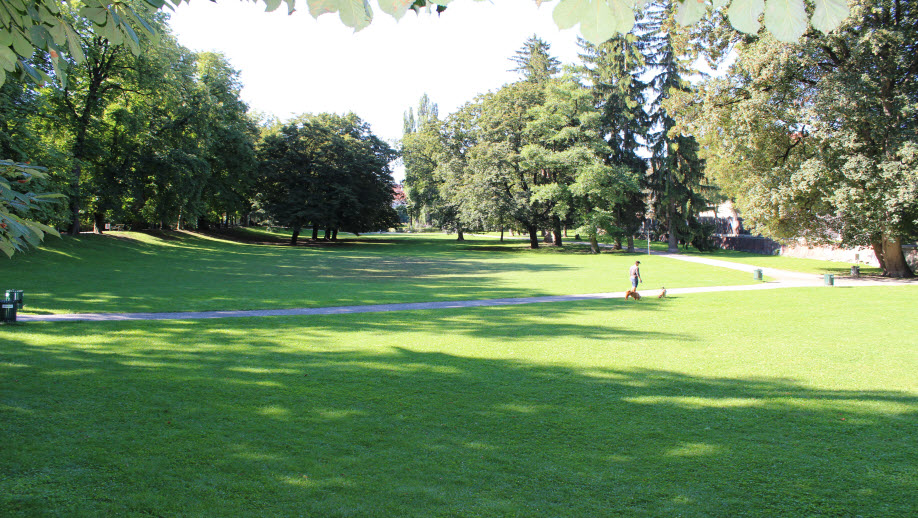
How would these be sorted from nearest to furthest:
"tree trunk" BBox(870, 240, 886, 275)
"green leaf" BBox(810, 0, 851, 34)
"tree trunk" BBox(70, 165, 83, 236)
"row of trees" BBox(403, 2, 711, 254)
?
1. "green leaf" BBox(810, 0, 851, 34)
2. "tree trunk" BBox(870, 240, 886, 275)
3. "tree trunk" BBox(70, 165, 83, 236)
4. "row of trees" BBox(403, 2, 711, 254)

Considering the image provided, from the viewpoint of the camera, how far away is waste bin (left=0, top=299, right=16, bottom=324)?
1195cm

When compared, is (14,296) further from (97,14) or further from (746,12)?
(746,12)

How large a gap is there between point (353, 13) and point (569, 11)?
1137 mm

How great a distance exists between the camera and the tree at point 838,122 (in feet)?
73.4

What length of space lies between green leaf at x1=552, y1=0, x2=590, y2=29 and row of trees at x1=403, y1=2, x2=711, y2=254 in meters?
42.7

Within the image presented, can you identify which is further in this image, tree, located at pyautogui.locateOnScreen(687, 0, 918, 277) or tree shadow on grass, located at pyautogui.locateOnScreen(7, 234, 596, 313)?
tree, located at pyautogui.locateOnScreen(687, 0, 918, 277)

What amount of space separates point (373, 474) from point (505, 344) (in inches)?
248

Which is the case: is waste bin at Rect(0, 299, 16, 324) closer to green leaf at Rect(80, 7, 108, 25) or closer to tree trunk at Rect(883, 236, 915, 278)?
green leaf at Rect(80, 7, 108, 25)

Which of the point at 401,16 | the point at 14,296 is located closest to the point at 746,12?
the point at 401,16

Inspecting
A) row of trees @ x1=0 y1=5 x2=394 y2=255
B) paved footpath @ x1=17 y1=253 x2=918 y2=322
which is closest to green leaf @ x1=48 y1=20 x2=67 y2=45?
paved footpath @ x1=17 y1=253 x2=918 y2=322

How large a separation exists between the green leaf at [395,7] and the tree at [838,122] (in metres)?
24.7

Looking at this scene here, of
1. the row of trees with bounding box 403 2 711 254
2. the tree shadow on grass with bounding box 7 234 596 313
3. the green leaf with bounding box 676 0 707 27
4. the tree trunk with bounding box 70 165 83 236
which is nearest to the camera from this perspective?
the green leaf with bounding box 676 0 707 27

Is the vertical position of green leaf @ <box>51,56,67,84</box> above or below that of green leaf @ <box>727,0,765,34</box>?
above

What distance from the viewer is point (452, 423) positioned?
Result: 255 inches
